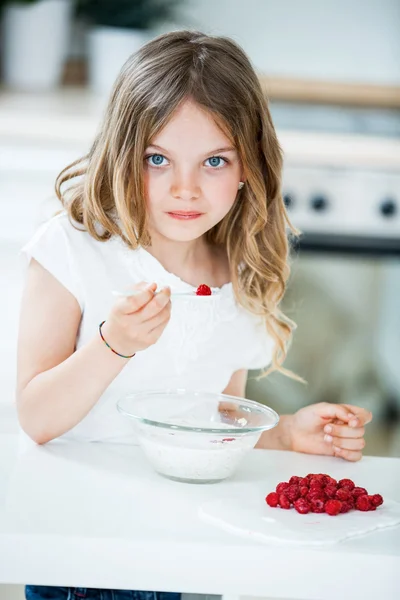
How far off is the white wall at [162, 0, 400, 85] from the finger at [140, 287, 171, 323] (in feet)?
6.06

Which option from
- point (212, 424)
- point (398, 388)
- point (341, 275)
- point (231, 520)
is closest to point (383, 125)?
point (341, 275)

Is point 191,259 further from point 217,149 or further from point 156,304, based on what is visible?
point 156,304

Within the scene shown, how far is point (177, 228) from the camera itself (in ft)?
4.04

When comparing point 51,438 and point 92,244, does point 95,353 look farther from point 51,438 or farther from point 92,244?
point 92,244

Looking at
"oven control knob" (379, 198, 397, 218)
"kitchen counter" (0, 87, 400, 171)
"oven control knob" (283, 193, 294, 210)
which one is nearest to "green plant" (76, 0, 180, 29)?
"kitchen counter" (0, 87, 400, 171)

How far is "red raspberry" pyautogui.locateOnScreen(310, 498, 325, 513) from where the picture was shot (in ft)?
3.13

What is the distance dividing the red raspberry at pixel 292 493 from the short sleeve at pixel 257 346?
0.49 metres

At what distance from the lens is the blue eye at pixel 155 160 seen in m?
1.20

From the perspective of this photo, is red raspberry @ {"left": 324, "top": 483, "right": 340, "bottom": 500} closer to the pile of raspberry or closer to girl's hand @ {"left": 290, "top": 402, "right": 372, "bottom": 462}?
the pile of raspberry

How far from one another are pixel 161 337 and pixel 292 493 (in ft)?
1.45

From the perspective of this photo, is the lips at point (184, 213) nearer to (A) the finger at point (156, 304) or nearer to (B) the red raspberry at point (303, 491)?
(A) the finger at point (156, 304)

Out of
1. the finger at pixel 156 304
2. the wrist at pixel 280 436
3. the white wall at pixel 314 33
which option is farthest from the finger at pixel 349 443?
the white wall at pixel 314 33

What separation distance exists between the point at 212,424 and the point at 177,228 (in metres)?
0.28

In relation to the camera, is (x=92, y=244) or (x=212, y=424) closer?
(x=212, y=424)
